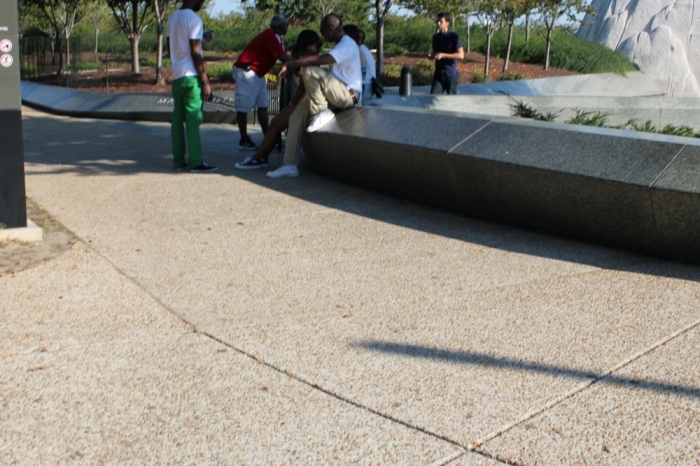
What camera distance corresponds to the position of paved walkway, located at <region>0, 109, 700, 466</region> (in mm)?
3018

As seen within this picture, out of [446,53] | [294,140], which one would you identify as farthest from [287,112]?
[446,53]

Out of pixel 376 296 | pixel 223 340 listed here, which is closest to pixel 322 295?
pixel 376 296

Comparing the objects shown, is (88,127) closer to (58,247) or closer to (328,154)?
(328,154)

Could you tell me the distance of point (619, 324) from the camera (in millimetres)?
4230

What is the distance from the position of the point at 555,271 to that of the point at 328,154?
3.38 m

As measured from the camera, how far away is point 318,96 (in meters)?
7.93

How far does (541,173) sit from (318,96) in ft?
9.37

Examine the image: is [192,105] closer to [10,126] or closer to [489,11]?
[10,126]

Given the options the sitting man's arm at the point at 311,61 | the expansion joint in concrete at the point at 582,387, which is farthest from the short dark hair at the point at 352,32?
the expansion joint in concrete at the point at 582,387

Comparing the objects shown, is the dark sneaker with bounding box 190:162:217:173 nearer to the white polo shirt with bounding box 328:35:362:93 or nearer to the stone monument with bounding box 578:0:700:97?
the white polo shirt with bounding box 328:35:362:93

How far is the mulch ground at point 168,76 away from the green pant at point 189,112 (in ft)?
28.6

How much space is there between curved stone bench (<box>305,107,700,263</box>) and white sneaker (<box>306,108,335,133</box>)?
0.81 feet

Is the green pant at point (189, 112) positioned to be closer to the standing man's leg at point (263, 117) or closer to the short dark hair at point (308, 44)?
the short dark hair at point (308, 44)

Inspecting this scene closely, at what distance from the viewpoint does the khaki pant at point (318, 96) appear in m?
7.87
